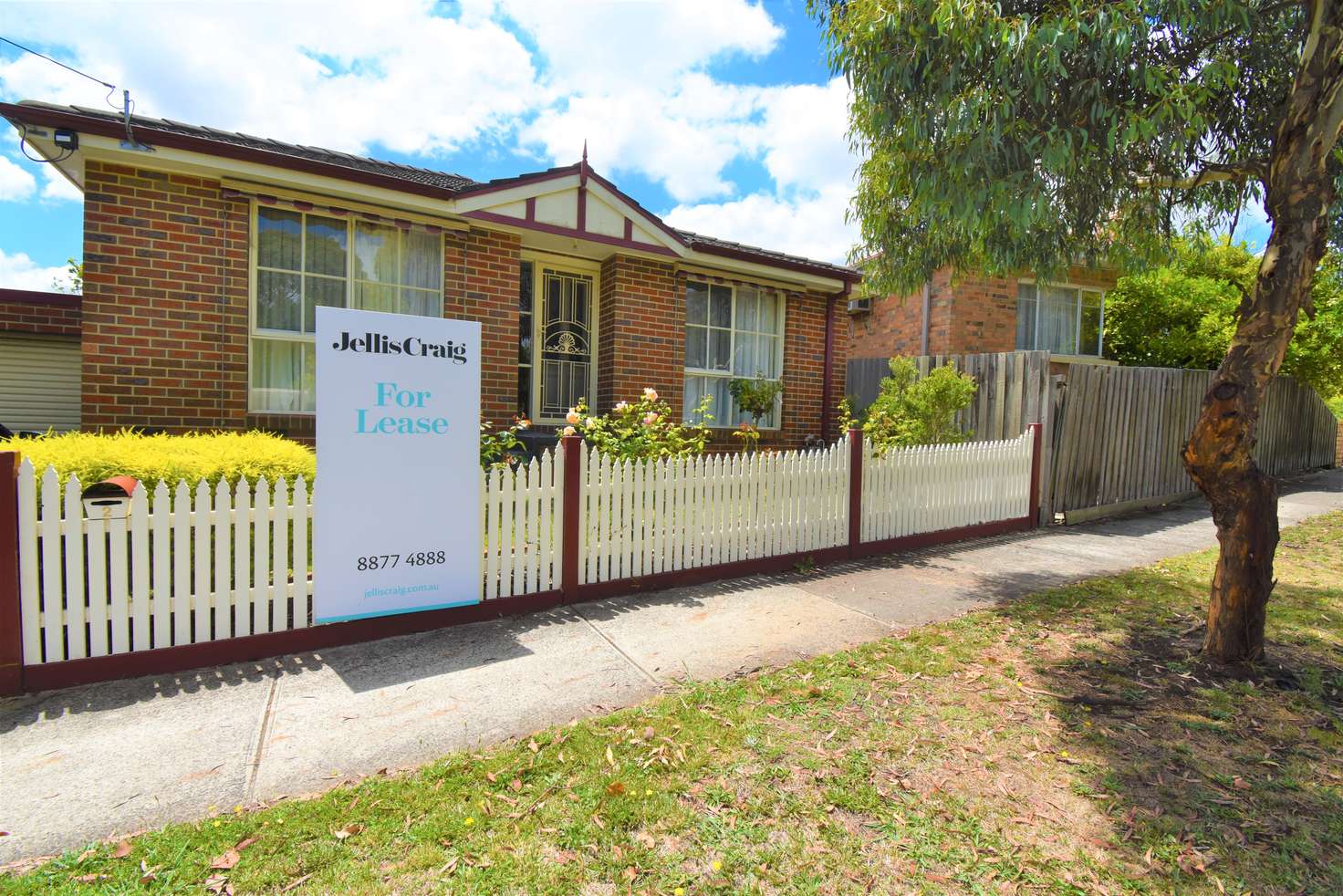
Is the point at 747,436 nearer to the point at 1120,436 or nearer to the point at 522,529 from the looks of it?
the point at 522,529

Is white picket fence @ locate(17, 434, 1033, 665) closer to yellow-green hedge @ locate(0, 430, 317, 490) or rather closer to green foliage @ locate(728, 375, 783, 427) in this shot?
yellow-green hedge @ locate(0, 430, 317, 490)

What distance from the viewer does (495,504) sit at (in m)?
4.47

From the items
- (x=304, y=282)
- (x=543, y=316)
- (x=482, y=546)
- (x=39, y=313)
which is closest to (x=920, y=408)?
(x=543, y=316)

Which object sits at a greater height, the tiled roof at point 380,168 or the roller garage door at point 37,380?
the tiled roof at point 380,168

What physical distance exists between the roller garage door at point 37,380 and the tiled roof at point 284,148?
387 cm

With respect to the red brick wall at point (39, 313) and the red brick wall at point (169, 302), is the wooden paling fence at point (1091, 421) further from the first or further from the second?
the red brick wall at point (39, 313)

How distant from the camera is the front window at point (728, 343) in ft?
30.1

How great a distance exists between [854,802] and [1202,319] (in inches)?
576

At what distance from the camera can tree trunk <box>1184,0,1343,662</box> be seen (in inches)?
137

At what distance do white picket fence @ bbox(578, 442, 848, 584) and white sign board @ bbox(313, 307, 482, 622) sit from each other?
3.14 feet

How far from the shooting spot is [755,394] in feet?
30.1

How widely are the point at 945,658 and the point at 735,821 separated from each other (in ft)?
6.92

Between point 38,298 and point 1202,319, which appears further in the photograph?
point 1202,319

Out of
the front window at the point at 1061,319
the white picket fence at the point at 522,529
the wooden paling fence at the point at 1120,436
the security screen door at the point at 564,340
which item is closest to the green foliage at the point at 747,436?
the security screen door at the point at 564,340
